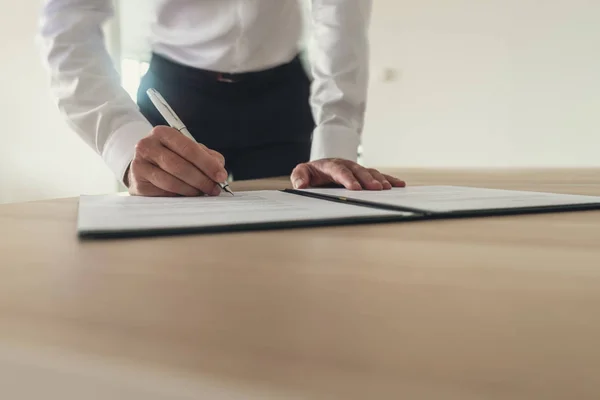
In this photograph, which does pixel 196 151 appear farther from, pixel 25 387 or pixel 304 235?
pixel 25 387

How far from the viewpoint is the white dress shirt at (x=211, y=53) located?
858mm

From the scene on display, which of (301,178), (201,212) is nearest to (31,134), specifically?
(301,178)

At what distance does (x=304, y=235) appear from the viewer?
33 centimetres

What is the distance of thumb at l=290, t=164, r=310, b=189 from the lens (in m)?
0.75

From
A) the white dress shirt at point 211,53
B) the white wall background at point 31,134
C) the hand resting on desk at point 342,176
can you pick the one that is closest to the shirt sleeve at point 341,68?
the white dress shirt at point 211,53

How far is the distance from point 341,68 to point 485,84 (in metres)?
2.01

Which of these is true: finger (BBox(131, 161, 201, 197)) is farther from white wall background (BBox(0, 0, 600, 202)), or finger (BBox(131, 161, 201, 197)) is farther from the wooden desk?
white wall background (BBox(0, 0, 600, 202))

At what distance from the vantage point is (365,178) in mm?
693

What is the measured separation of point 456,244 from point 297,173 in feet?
1.59

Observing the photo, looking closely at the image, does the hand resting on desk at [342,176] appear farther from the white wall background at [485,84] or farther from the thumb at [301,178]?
the white wall background at [485,84]

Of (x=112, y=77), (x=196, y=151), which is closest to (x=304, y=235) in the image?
(x=196, y=151)

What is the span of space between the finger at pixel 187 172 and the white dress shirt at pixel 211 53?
0.22 meters

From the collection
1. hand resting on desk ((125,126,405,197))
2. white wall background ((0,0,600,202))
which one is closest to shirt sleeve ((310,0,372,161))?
hand resting on desk ((125,126,405,197))

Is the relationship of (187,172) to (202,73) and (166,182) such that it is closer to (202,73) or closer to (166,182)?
(166,182)
